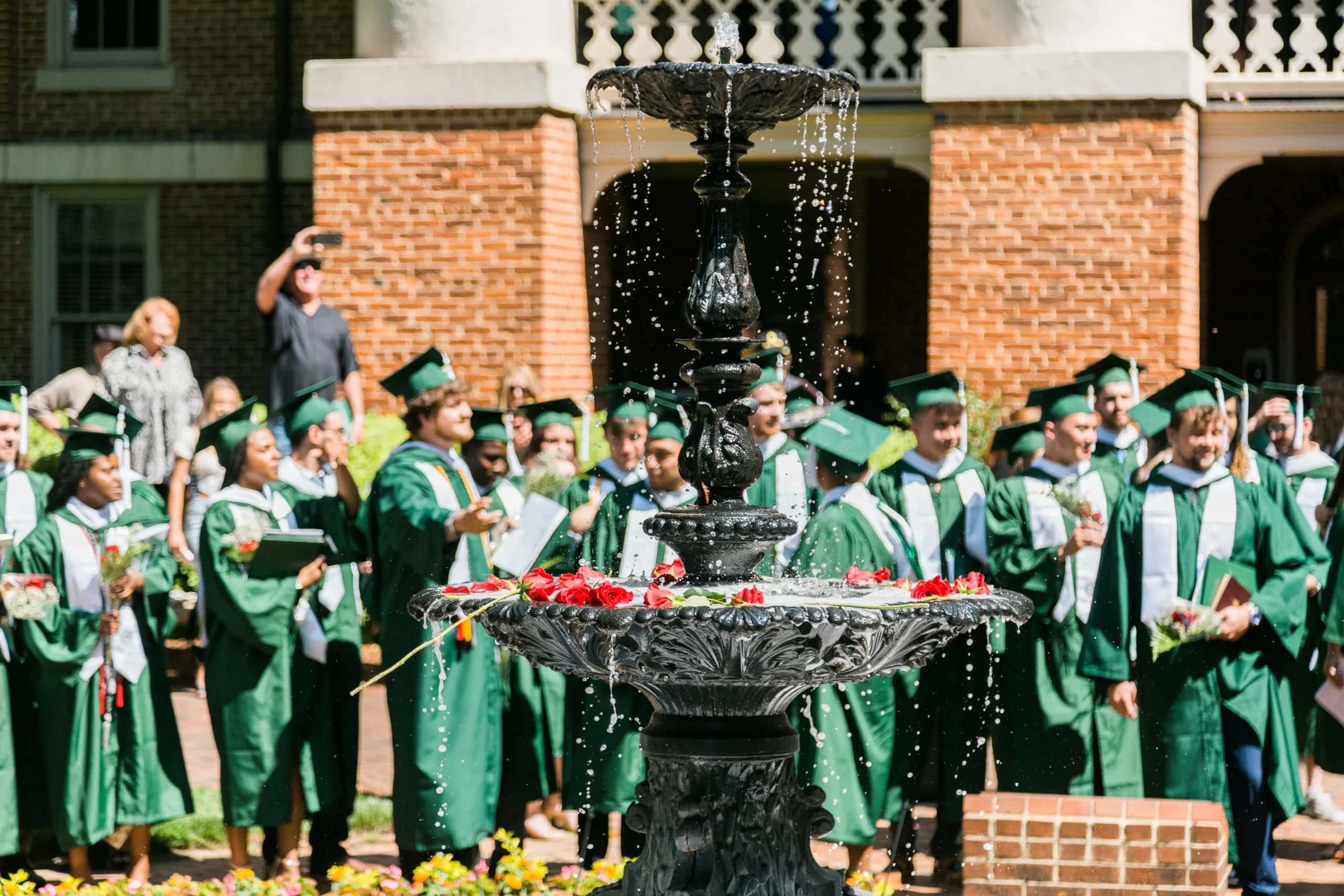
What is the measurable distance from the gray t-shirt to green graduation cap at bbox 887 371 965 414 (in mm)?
5531

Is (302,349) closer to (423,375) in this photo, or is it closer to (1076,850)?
(423,375)

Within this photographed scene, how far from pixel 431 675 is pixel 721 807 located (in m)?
2.92

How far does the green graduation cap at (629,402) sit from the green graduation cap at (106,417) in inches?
77.4

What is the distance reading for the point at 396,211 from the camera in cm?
1438

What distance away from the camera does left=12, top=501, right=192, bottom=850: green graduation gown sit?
813 cm

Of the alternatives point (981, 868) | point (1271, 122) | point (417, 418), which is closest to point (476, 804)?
point (417, 418)

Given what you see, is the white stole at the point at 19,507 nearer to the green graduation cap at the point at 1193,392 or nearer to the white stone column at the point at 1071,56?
the green graduation cap at the point at 1193,392

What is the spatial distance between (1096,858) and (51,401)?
8484 millimetres

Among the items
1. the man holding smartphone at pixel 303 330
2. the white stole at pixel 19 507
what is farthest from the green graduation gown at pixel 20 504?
the man holding smartphone at pixel 303 330

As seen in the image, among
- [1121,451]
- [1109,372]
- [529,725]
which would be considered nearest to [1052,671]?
[1121,451]

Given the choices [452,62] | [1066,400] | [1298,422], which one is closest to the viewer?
[1066,400]

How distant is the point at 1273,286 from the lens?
1877 cm

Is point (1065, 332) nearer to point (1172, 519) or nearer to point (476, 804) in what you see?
point (1172, 519)

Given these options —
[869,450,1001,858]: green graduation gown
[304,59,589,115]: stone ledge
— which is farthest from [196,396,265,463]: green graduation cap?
[304,59,589,115]: stone ledge
